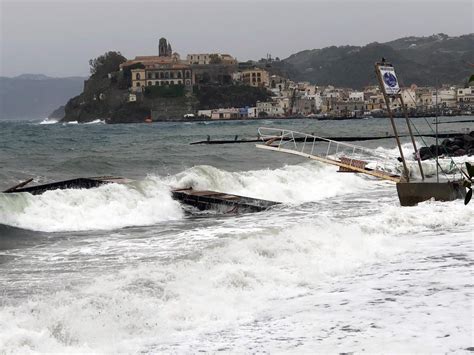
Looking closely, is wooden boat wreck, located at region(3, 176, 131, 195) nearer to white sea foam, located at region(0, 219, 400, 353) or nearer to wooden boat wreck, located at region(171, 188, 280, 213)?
wooden boat wreck, located at region(171, 188, 280, 213)

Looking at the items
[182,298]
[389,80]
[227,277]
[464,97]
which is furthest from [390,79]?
[464,97]

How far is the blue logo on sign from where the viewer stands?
825 inches

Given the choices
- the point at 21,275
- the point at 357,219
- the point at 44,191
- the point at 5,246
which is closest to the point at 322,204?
the point at 357,219

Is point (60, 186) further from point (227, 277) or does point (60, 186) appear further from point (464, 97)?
point (464, 97)

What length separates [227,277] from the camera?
10.7 metres

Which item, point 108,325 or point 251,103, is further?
point 251,103

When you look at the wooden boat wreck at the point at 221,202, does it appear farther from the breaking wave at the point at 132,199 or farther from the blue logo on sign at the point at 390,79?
the blue logo on sign at the point at 390,79

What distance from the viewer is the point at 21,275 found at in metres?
12.3

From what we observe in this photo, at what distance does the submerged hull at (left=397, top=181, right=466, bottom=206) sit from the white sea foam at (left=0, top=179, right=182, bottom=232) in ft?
21.5

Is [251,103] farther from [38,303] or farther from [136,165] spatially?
[38,303]

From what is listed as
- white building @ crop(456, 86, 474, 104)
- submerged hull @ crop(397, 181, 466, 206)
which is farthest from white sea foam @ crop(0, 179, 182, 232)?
white building @ crop(456, 86, 474, 104)

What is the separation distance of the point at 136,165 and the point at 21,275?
2724 cm

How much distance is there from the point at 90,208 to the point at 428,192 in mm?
9603

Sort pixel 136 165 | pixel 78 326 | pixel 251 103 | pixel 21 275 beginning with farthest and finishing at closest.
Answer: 1. pixel 251 103
2. pixel 136 165
3. pixel 21 275
4. pixel 78 326
